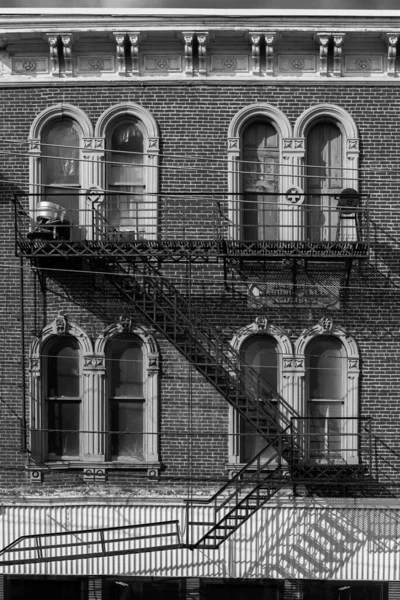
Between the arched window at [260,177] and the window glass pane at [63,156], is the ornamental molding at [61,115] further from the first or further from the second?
the arched window at [260,177]

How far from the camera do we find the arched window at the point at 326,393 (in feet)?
59.2

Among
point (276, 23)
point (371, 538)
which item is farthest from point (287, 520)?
point (276, 23)

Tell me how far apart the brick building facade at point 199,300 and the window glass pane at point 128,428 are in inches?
1.4

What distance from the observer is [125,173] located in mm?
18391

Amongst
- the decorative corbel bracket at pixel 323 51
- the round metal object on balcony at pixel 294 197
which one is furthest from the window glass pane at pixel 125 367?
the decorative corbel bracket at pixel 323 51

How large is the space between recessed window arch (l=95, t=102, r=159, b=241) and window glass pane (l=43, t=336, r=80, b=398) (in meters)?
2.07

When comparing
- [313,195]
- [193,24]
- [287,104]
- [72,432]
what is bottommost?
[72,432]

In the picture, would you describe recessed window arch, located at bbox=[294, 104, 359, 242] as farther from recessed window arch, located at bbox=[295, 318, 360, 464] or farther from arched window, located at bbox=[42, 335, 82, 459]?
arched window, located at bbox=[42, 335, 82, 459]

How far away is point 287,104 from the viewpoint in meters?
18.2

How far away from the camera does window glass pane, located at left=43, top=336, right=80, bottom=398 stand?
18.2m

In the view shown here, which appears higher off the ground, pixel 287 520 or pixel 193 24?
pixel 193 24

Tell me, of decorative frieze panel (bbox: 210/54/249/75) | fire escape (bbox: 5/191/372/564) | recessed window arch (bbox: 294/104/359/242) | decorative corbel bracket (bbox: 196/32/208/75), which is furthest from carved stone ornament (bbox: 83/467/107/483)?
decorative frieze panel (bbox: 210/54/249/75)

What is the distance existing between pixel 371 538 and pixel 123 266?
6.19 meters

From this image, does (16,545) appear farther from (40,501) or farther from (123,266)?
(123,266)
